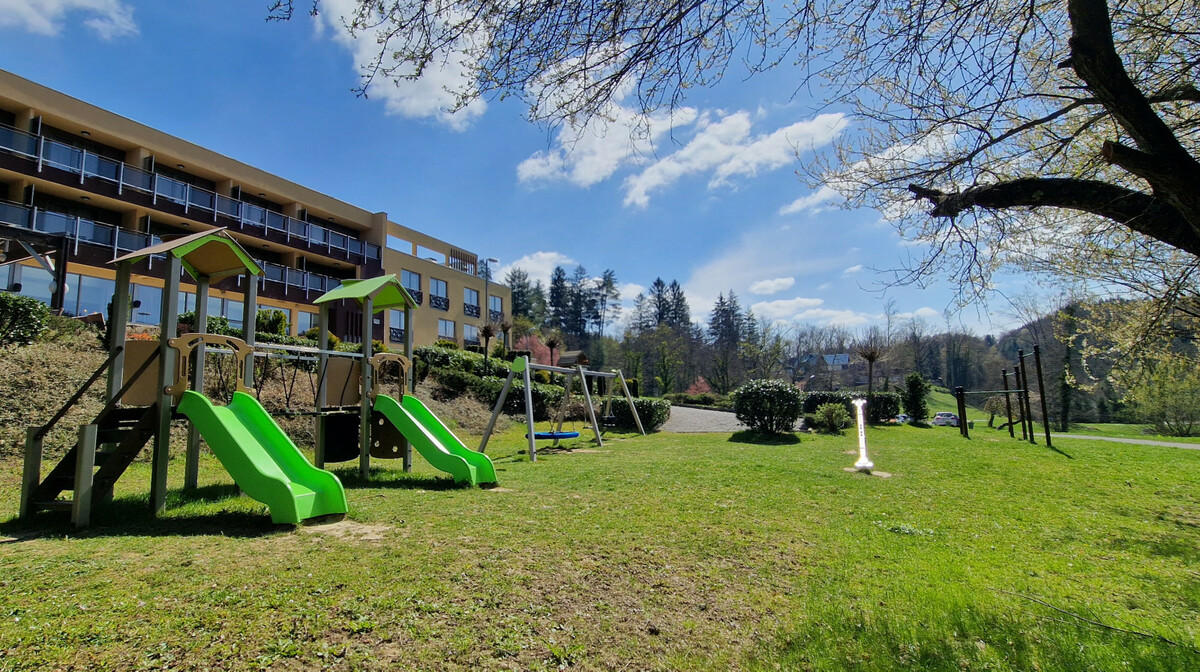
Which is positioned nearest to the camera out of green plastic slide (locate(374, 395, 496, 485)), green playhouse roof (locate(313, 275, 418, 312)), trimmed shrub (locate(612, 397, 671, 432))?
green plastic slide (locate(374, 395, 496, 485))

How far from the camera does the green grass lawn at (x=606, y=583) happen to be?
2.82 meters

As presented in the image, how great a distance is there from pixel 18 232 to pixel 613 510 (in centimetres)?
1377

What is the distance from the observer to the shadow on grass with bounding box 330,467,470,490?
7258 millimetres

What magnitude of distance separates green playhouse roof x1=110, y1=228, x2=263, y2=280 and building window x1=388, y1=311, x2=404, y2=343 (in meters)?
23.6

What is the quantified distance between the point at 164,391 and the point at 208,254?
1.99 m

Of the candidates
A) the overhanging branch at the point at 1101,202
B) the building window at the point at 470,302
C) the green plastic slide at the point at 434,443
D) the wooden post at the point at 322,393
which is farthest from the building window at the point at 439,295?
the overhanging branch at the point at 1101,202

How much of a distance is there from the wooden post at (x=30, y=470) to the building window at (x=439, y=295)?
28830mm

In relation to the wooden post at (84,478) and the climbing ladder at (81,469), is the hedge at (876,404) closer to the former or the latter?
the climbing ladder at (81,469)

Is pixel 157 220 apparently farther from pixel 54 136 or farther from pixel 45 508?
pixel 45 508

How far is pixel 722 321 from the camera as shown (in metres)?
70.2

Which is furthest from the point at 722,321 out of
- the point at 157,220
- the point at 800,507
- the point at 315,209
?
the point at 800,507

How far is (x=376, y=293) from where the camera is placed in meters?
8.47

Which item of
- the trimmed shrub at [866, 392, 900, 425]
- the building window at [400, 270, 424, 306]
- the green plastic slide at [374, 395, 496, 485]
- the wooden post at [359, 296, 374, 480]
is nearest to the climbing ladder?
the wooden post at [359, 296, 374, 480]

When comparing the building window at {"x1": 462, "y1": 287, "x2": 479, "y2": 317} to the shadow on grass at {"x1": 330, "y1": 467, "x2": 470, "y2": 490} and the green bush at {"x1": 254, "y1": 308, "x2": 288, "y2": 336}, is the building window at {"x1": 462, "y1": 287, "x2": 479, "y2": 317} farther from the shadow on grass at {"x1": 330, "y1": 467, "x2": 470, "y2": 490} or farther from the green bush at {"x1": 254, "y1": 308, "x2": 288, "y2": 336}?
the shadow on grass at {"x1": 330, "y1": 467, "x2": 470, "y2": 490}
